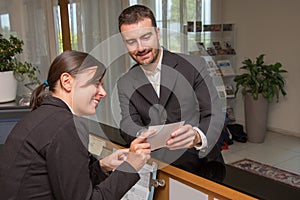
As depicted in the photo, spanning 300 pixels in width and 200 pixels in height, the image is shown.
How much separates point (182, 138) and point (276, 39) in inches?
152

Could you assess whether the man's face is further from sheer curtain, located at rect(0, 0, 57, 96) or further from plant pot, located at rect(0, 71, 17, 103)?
sheer curtain, located at rect(0, 0, 57, 96)

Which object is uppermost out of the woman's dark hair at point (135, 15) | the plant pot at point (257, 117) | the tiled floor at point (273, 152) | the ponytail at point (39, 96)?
the woman's dark hair at point (135, 15)

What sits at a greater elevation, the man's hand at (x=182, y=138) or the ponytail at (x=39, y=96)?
the ponytail at (x=39, y=96)

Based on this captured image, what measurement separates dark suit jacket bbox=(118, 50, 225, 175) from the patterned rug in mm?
2156

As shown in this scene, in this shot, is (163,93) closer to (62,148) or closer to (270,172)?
(62,148)

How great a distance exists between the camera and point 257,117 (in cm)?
418

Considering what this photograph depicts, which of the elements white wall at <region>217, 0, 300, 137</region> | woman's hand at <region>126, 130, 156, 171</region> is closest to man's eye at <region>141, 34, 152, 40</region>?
woman's hand at <region>126, 130, 156, 171</region>

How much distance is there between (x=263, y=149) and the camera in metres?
3.98

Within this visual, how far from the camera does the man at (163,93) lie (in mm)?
1276

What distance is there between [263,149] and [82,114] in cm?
348

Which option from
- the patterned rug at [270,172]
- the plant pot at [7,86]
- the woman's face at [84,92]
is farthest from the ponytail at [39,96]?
the patterned rug at [270,172]

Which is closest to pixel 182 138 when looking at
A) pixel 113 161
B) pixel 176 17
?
pixel 113 161

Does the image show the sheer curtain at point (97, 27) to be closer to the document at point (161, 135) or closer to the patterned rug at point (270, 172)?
the patterned rug at point (270, 172)

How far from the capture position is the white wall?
423 cm
